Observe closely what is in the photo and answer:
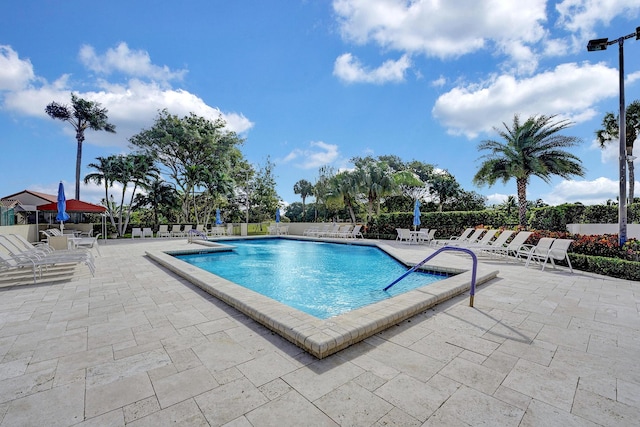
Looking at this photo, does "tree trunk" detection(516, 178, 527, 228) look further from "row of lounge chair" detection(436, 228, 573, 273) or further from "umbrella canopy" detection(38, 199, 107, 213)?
"umbrella canopy" detection(38, 199, 107, 213)

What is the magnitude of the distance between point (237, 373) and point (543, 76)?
1324cm

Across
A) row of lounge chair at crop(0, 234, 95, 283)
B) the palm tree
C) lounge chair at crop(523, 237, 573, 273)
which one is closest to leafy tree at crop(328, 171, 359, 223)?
the palm tree

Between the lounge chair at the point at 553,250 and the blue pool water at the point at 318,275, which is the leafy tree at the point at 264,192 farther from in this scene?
the lounge chair at the point at 553,250

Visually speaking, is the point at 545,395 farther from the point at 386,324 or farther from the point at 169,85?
the point at 169,85

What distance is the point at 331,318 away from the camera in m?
3.34

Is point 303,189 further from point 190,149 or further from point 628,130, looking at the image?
point 628,130

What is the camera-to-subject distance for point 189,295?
190 inches

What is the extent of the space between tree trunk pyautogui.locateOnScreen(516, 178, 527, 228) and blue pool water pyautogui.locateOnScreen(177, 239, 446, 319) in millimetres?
8051

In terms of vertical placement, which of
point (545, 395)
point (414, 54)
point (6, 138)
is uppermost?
point (414, 54)

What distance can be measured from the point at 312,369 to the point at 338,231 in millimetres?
16473

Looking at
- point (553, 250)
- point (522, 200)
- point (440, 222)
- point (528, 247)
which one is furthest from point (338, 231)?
point (553, 250)

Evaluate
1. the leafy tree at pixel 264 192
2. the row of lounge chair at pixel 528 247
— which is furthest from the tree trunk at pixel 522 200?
the leafy tree at pixel 264 192

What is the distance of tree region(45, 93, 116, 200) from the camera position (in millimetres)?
23828

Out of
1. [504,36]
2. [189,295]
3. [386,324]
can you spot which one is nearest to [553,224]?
[504,36]
